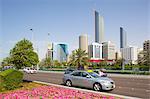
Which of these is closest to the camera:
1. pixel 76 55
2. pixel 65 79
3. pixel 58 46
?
pixel 65 79

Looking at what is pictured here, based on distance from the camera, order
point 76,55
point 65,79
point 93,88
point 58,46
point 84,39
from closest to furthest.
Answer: point 93,88
point 65,79
point 76,55
point 58,46
point 84,39

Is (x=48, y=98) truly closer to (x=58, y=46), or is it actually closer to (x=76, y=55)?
(x=76, y=55)

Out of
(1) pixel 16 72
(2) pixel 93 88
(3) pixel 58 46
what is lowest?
(2) pixel 93 88

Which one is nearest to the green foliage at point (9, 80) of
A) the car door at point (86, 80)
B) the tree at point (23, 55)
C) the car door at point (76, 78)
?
the tree at point (23, 55)

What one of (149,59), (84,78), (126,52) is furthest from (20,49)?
(126,52)

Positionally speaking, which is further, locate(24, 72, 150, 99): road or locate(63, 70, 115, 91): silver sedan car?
locate(63, 70, 115, 91): silver sedan car

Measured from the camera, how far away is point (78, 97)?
11.6 metres

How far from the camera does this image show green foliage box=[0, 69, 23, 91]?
644 inches

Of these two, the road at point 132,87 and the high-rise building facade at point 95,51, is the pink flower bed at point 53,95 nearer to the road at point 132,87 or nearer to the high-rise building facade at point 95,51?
the road at point 132,87

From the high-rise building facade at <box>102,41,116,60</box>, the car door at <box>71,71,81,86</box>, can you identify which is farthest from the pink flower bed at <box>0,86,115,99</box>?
the high-rise building facade at <box>102,41,116,60</box>

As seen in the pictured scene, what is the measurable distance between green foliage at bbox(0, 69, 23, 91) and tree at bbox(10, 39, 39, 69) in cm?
300

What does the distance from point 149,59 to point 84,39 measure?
11368cm

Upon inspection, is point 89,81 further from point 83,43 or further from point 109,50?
point 83,43

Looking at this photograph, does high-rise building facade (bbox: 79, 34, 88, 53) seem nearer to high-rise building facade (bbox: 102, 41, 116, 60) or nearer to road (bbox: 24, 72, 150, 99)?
high-rise building facade (bbox: 102, 41, 116, 60)
